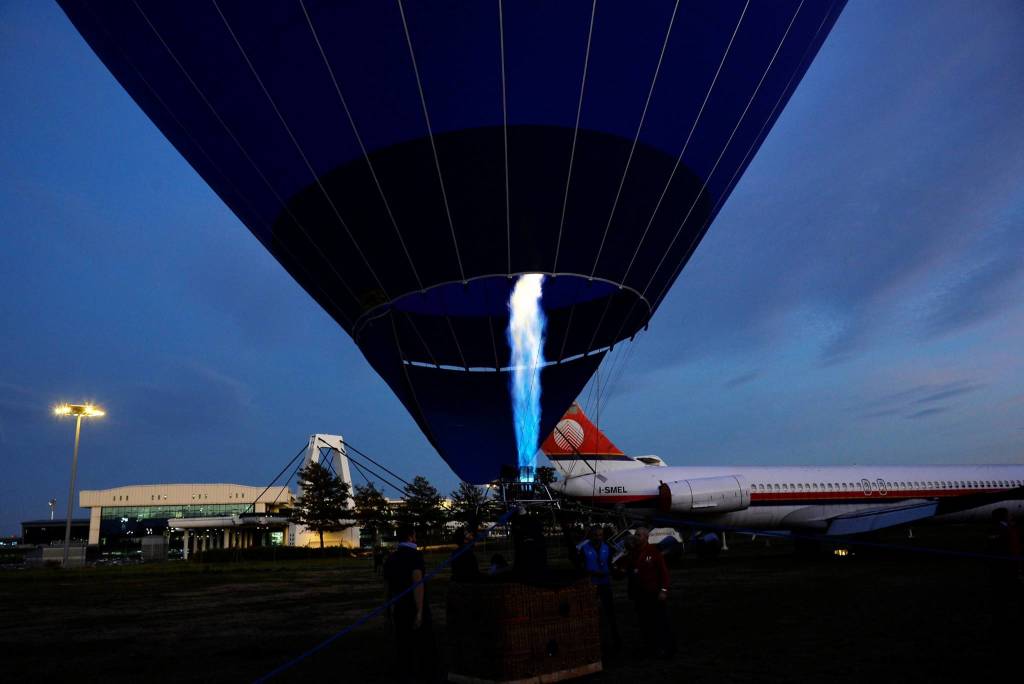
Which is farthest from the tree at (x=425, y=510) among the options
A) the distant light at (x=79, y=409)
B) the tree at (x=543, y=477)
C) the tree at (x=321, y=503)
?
the tree at (x=543, y=477)

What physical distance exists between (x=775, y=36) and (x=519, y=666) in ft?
29.0

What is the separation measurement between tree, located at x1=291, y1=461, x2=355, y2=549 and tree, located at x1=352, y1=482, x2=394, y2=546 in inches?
105

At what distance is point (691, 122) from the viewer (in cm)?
1009

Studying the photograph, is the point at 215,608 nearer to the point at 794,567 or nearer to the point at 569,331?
the point at 569,331

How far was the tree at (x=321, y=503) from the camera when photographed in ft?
160

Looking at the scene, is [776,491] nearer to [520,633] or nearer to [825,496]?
[825,496]

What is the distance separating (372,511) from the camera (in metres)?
53.3

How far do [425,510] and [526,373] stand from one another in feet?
159

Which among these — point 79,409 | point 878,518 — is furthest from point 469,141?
point 79,409

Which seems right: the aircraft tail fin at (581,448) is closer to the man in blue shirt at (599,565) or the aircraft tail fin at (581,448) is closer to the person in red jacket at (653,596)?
the man in blue shirt at (599,565)

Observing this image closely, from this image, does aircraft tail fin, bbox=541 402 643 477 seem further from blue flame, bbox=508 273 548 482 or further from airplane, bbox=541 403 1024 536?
blue flame, bbox=508 273 548 482

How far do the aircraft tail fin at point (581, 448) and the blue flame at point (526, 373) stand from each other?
1625 cm

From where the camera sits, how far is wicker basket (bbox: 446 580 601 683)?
6.47 meters

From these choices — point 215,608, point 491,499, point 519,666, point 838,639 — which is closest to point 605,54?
point 491,499
